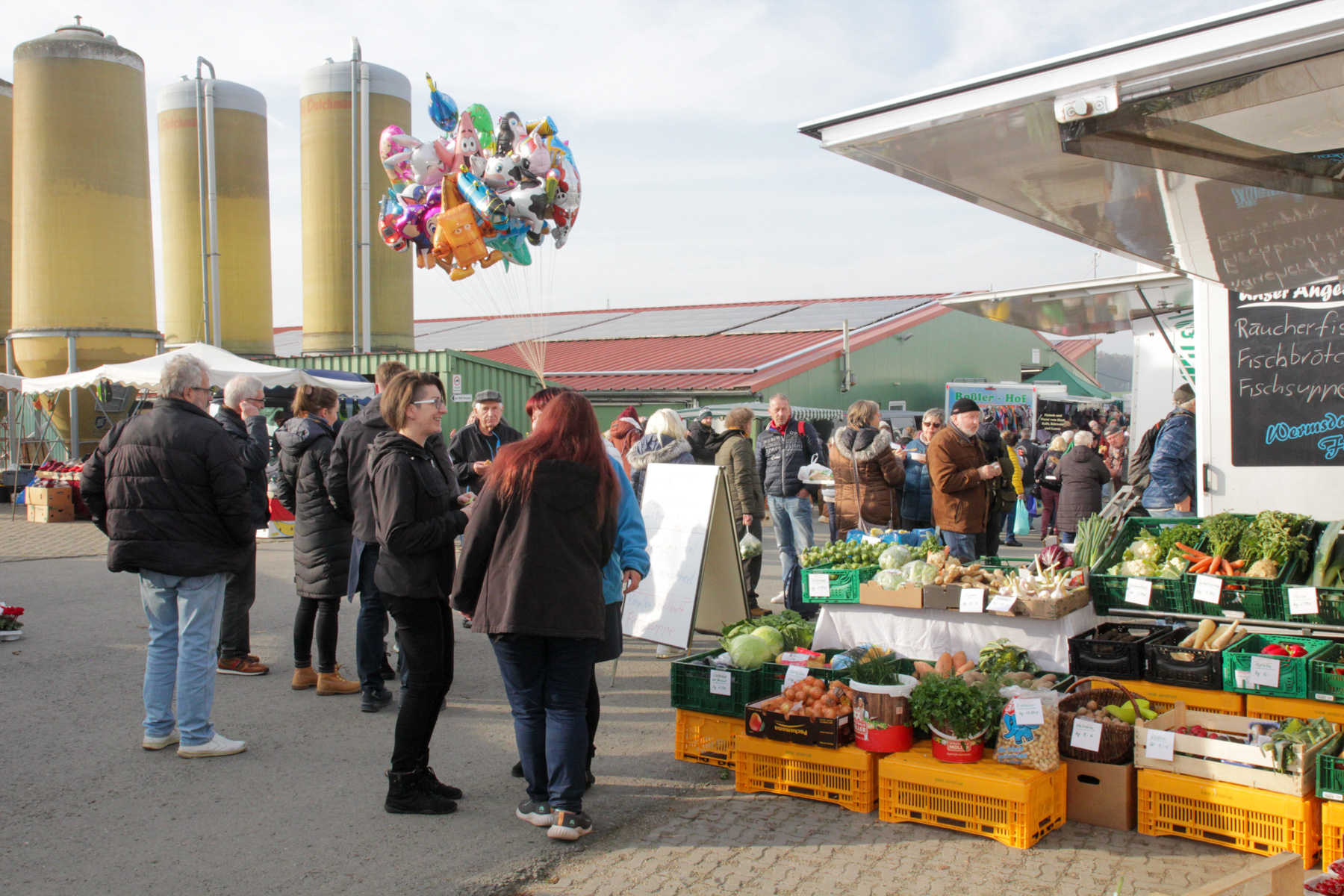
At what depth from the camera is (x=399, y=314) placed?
25219 millimetres

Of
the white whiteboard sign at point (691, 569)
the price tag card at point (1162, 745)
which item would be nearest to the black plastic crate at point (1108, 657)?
the price tag card at point (1162, 745)

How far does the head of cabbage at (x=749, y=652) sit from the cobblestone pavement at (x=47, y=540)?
32.9 feet

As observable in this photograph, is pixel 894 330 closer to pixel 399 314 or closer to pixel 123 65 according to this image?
pixel 399 314

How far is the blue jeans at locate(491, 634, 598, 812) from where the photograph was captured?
383cm

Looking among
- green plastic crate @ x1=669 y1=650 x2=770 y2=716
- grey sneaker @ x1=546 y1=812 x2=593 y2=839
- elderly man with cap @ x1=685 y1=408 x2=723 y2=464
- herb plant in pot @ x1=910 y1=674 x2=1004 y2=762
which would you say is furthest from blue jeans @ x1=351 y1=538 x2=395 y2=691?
elderly man with cap @ x1=685 y1=408 x2=723 y2=464

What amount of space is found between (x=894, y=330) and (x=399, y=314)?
12.6 meters

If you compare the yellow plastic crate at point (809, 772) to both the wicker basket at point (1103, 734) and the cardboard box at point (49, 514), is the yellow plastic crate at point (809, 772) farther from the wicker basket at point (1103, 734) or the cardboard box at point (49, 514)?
the cardboard box at point (49, 514)

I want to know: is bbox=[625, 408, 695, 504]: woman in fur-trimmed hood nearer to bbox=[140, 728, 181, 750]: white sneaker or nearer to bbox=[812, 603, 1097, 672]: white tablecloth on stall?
bbox=[812, 603, 1097, 672]: white tablecloth on stall

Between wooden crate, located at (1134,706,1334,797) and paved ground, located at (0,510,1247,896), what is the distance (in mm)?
290

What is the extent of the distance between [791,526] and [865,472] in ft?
2.60

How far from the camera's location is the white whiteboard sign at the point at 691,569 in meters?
6.59

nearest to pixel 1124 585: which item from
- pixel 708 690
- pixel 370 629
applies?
pixel 708 690

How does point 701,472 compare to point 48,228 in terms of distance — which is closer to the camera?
point 701,472

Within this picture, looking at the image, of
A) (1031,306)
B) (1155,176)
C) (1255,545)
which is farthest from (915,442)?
(1155,176)
